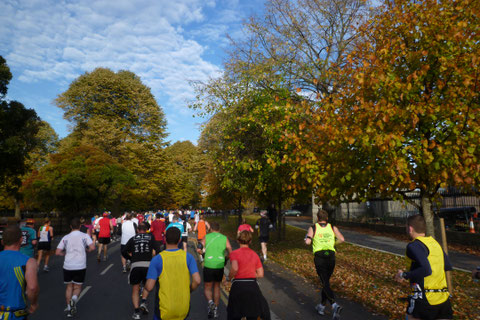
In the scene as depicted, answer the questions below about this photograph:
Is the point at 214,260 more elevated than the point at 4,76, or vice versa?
the point at 4,76

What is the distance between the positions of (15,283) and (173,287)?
5.59 ft

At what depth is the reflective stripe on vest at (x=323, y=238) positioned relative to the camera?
260 inches

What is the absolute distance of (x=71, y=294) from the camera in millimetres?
6977

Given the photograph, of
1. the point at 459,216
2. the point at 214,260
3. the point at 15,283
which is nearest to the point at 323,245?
the point at 214,260

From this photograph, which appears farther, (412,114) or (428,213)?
(428,213)

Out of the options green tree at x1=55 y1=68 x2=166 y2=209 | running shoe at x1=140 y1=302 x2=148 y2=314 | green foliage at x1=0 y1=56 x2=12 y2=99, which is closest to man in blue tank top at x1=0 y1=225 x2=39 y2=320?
running shoe at x1=140 y1=302 x2=148 y2=314

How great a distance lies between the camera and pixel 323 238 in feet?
21.7

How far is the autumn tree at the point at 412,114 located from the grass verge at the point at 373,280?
1813mm

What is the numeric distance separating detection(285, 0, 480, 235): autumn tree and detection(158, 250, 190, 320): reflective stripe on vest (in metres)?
4.06

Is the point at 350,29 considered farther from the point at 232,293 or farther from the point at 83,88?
the point at 83,88

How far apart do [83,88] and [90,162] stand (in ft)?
43.9

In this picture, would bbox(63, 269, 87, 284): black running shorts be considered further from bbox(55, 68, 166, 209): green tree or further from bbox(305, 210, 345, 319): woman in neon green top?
bbox(55, 68, 166, 209): green tree

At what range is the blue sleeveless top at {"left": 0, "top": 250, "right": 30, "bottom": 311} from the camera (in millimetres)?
3613

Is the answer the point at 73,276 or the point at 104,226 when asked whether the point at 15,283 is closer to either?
the point at 73,276
